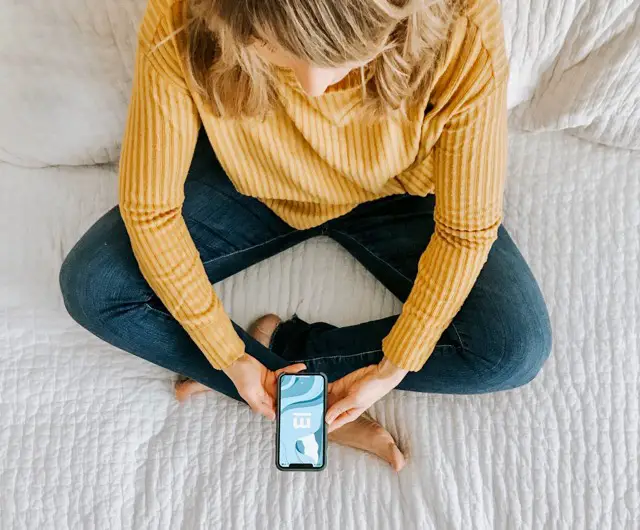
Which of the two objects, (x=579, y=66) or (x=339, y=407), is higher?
(x=579, y=66)

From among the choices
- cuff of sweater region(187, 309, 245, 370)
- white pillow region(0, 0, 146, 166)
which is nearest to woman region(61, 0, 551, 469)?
cuff of sweater region(187, 309, 245, 370)

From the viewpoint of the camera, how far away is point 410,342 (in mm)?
811

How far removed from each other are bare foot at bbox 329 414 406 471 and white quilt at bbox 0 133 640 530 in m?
0.02

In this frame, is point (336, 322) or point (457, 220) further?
point (336, 322)

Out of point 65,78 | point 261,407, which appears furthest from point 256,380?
point 65,78

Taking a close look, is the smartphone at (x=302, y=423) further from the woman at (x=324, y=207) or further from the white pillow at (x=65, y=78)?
the white pillow at (x=65, y=78)

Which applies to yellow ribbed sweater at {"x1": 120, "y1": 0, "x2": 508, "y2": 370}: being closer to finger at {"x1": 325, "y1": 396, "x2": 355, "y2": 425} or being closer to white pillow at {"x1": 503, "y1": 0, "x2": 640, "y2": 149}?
finger at {"x1": 325, "y1": 396, "x2": 355, "y2": 425}

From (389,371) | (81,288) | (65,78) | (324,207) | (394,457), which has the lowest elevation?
(394,457)

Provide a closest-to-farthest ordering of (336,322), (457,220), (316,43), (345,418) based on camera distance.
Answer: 1. (316,43)
2. (457,220)
3. (345,418)
4. (336,322)

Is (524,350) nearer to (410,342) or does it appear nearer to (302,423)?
(410,342)

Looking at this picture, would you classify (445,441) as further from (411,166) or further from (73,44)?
(73,44)

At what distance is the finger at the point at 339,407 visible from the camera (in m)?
0.84

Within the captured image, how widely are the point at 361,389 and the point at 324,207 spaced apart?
0.81 ft

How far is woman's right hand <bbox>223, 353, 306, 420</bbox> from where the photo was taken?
84cm
